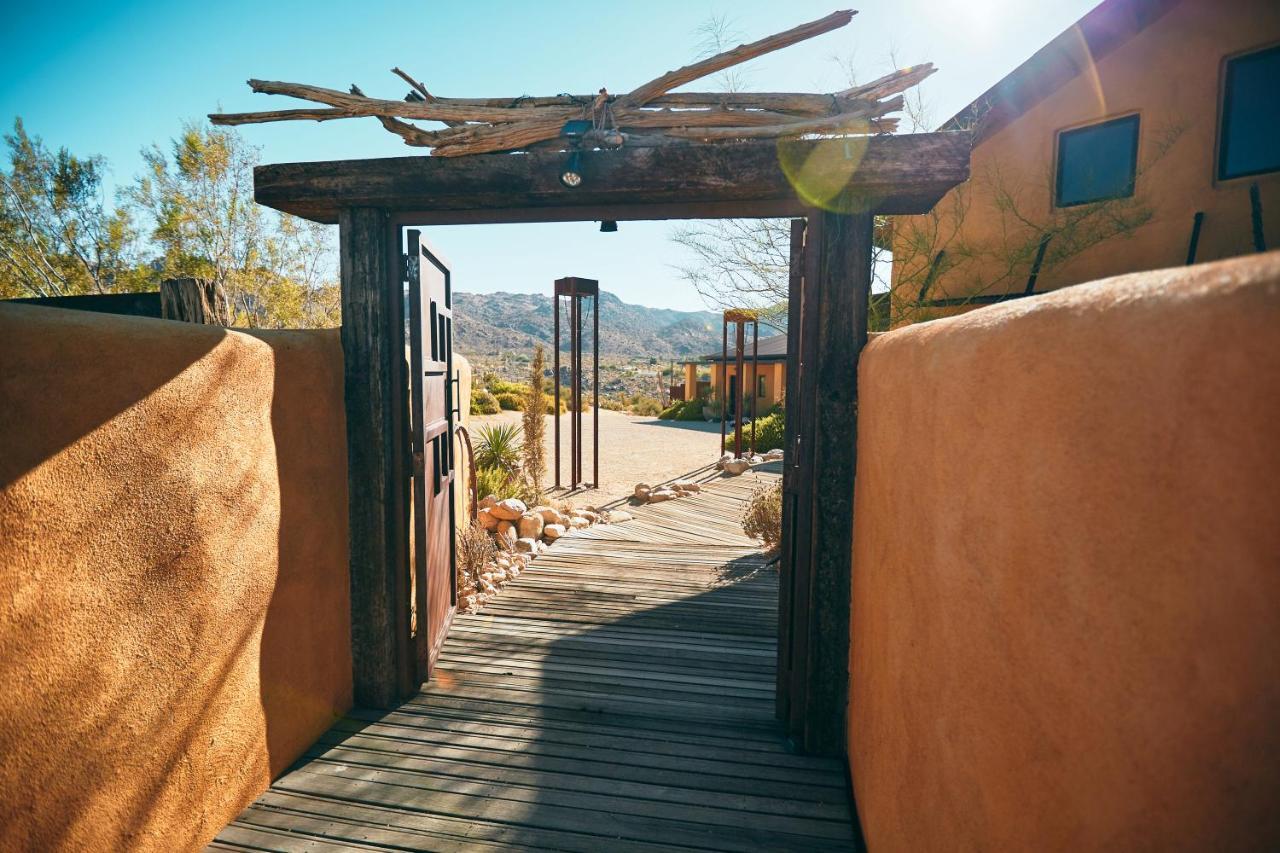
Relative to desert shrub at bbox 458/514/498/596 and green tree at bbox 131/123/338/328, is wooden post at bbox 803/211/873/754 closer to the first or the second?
desert shrub at bbox 458/514/498/596

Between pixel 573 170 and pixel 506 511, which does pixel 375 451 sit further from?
pixel 506 511

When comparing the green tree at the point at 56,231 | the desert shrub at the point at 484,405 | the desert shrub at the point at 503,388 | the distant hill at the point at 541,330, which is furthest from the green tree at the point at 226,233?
the distant hill at the point at 541,330

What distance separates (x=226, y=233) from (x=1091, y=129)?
62.3ft

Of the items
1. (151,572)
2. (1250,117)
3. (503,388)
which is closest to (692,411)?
(503,388)

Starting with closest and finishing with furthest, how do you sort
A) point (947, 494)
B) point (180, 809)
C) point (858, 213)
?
point (947, 494), point (180, 809), point (858, 213)

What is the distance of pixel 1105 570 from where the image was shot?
0.92 metres

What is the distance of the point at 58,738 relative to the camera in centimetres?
171

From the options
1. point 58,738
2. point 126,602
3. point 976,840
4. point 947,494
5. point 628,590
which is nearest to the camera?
point 976,840

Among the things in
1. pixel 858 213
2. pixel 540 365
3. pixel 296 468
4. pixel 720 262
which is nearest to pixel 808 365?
pixel 858 213

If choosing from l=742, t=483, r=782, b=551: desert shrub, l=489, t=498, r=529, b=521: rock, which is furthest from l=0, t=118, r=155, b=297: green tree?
l=742, t=483, r=782, b=551: desert shrub

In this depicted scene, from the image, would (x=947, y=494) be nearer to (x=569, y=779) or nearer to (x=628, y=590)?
(x=569, y=779)

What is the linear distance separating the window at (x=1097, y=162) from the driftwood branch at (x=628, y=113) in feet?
20.4

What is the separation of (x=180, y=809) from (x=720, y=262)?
8.41 metres

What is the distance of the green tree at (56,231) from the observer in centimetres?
1572
